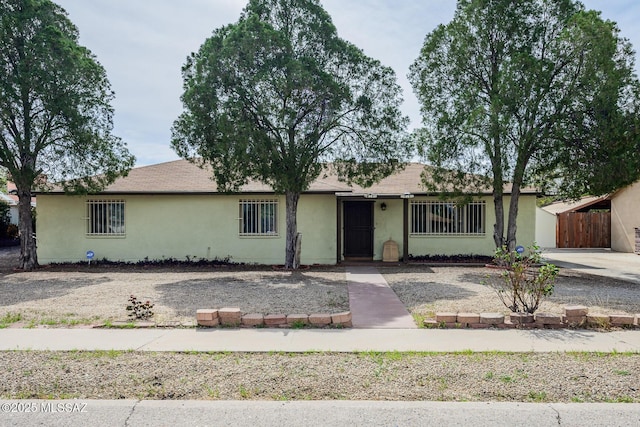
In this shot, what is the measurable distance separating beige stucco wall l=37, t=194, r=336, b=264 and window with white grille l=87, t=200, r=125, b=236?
8.7 inches

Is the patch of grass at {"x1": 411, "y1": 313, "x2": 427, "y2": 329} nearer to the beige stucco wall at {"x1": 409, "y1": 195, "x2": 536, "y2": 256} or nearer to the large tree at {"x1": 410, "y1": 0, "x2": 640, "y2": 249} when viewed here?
the large tree at {"x1": 410, "y1": 0, "x2": 640, "y2": 249}

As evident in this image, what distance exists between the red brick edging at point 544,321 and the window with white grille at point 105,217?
1196 cm

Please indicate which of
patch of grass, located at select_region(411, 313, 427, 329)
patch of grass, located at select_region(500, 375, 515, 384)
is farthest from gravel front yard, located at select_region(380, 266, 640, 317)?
patch of grass, located at select_region(500, 375, 515, 384)

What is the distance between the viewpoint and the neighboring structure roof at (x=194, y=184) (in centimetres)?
1385

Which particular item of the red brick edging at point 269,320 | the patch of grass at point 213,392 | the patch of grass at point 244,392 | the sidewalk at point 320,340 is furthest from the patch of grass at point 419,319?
the patch of grass at point 213,392

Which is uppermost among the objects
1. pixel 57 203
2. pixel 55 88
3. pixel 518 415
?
pixel 55 88

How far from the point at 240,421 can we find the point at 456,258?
12.4 meters

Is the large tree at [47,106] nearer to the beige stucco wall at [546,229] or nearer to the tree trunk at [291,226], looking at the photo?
the tree trunk at [291,226]

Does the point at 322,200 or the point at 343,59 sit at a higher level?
the point at 343,59

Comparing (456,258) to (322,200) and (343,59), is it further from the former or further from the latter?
(343,59)

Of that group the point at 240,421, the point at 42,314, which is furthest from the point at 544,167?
the point at 42,314

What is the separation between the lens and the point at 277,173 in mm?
11289

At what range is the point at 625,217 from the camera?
19.6 metres

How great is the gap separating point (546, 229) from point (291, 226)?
18.2m
